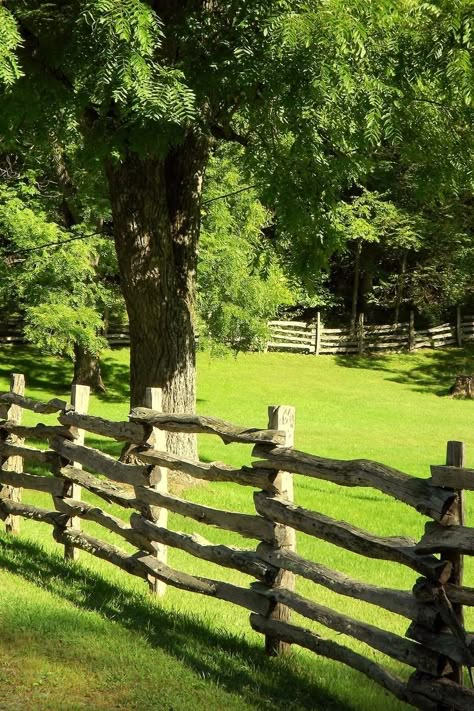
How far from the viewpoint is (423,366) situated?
→ 145 ft

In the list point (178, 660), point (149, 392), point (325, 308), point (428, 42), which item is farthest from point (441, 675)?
point (325, 308)

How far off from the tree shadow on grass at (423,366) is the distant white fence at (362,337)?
2.68ft

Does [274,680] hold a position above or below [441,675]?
below

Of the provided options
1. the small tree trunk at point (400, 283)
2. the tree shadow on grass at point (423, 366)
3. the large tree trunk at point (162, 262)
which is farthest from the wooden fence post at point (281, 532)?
the small tree trunk at point (400, 283)

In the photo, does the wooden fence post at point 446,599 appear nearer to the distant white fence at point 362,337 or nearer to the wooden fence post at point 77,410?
the wooden fence post at point 77,410

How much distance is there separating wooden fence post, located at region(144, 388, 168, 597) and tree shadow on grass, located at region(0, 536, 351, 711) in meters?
0.28

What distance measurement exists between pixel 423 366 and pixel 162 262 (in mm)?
32083

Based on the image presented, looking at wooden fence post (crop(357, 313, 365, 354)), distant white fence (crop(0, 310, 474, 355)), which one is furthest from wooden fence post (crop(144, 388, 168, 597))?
wooden fence post (crop(357, 313, 365, 354))

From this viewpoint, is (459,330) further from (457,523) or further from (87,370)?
(457,523)

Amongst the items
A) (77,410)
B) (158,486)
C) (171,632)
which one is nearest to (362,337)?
(77,410)

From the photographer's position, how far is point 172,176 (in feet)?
46.4

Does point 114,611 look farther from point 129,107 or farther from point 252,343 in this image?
point 252,343

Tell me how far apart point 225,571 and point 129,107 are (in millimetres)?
5535

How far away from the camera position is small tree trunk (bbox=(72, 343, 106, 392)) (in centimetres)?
3234
